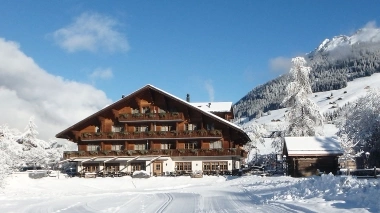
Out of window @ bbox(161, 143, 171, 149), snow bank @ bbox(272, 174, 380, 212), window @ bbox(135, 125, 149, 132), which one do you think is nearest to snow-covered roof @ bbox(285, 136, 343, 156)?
window @ bbox(161, 143, 171, 149)

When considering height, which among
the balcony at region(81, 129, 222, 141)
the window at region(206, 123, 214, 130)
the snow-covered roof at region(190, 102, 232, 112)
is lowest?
the balcony at region(81, 129, 222, 141)

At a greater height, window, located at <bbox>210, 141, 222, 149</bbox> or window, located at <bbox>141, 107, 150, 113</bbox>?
window, located at <bbox>141, 107, 150, 113</bbox>

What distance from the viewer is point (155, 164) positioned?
5178 cm

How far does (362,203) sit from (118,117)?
4181 centimetres

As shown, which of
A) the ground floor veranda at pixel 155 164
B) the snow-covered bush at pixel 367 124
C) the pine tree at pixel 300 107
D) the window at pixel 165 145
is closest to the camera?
the snow-covered bush at pixel 367 124

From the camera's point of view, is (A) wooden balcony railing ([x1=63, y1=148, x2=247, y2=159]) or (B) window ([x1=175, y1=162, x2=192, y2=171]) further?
(B) window ([x1=175, y1=162, x2=192, y2=171])

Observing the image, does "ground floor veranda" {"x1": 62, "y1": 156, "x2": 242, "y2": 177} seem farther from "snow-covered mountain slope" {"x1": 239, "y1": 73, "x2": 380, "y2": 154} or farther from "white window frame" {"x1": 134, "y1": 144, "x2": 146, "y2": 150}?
"snow-covered mountain slope" {"x1": 239, "y1": 73, "x2": 380, "y2": 154}

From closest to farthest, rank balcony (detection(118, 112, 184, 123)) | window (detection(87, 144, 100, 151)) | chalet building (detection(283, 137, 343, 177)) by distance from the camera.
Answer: chalet building (detection(283, 137, 343, 177)), balcony (detection(118, 112, 184, 123)), window (detection(87, 144, 100, 151))

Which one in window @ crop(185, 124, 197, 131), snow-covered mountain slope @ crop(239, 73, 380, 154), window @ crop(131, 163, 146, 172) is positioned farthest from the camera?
snow-covered mountain slope @ crop(239, 73, 380, 154)

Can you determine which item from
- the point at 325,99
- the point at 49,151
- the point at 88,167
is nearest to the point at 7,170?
the point at 88,167

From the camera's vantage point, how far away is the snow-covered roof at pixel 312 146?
140 feet

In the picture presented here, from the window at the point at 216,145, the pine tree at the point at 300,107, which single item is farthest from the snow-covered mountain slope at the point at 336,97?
the window at the point at 216,145

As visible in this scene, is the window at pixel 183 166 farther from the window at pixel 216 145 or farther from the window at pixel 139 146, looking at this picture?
the window at pixel 139 146

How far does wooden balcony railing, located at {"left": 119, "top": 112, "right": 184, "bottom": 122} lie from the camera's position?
2058 inches
